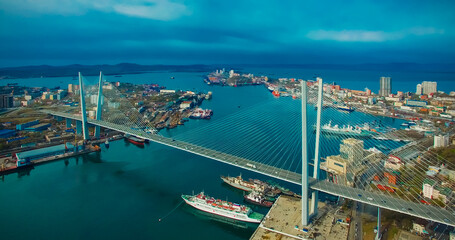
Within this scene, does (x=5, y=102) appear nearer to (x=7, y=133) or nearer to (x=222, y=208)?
(x=7, y=133)

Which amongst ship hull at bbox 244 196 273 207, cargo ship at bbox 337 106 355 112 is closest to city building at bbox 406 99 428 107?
cargo ship at bbox 337 106 355 112

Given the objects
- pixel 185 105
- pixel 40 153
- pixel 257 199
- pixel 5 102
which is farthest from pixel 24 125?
pixel 257 199

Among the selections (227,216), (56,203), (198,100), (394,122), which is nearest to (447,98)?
(394,122)

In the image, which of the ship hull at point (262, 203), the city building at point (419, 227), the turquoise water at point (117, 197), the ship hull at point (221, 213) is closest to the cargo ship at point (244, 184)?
the turquoise water at point (117, 197)

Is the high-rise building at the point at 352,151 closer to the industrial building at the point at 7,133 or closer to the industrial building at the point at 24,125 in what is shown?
the industrial building at the point at 7,133

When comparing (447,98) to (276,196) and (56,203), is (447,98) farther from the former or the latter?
(56,203)

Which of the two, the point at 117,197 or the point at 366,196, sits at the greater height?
the point at 366,196
